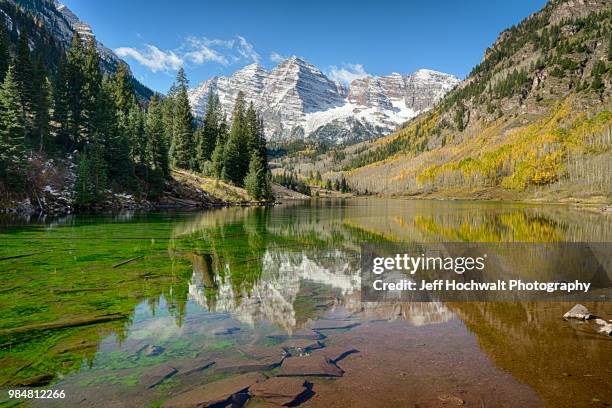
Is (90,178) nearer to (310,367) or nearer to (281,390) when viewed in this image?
(310,367)

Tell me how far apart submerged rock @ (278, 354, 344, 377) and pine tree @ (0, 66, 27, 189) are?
56.8 meters

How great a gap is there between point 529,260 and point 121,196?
217 ft

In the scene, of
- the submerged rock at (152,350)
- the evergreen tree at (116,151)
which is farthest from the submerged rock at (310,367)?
the evergreen tree at (116,151)

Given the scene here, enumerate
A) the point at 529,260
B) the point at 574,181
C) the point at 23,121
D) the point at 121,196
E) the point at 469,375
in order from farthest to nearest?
the point at 574,181 < the point at 121,196 < the point at 23,121 < the point at 529,260 < the point at 469,375

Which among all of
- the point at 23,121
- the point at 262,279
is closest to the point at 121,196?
the point at 23,121

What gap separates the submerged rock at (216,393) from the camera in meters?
7.30

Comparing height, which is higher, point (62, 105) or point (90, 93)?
point (90, 93)

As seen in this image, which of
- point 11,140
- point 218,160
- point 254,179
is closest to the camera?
point 11,140

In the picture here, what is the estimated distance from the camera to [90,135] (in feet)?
236

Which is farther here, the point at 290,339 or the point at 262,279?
the point at 262,279

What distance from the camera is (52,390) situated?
7816mm

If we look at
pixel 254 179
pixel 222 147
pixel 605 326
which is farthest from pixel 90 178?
pixel 605 326

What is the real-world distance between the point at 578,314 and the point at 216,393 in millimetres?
11551

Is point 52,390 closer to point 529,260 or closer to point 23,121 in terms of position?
point 529,260
